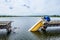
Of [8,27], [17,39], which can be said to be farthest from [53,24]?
[17,39]

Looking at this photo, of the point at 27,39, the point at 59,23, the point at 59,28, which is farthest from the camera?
the point at 59,28

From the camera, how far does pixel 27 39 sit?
73.4ft

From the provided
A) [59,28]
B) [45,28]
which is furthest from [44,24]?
[59,28]

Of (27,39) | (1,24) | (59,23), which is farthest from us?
(59,23)

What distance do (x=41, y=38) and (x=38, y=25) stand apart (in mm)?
6006

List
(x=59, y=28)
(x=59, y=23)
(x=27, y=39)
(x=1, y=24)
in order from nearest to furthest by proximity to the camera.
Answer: (x=27, y=39) < (x=1, y=24) < (x=59, y=23) < (x=59, y=28)

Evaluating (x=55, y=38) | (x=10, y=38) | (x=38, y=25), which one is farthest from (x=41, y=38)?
(x=38, y=25)

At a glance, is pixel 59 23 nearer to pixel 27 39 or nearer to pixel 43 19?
pixel 43 19

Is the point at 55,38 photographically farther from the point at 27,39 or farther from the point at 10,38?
the point at 10,38

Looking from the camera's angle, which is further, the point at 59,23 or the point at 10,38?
the point at 59,23

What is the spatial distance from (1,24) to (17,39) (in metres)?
5.30

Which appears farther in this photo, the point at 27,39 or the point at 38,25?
the point at 38,25

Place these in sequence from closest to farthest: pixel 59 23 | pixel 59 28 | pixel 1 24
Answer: pixel 1 24 → pixel 59 23 → pixel 59 28

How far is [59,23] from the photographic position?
29.0 m
